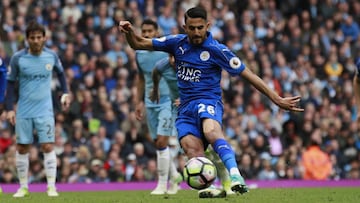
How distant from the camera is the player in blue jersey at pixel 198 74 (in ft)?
41.0

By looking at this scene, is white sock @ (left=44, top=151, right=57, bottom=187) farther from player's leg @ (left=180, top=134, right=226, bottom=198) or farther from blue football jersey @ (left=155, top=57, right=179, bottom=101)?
player's leg @ (left=180, top=134, right=226, bottom=198)

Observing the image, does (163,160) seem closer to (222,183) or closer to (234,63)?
(222,183)

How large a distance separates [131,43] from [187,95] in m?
0.98

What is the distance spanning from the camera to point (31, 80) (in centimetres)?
1545

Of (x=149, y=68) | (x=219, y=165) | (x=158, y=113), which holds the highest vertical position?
(x=149, y=68)

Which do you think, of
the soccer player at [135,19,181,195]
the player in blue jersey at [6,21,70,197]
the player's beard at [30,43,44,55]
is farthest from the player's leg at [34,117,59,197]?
the soccer player at [135,19,181,195]

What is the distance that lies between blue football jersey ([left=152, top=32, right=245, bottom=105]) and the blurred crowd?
765 centimetres

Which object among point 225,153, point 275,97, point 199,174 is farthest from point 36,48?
point 275,97

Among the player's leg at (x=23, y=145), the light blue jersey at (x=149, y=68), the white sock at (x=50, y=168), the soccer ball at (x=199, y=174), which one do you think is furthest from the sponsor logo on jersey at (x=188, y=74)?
the player's leg at (x=23, y=145)

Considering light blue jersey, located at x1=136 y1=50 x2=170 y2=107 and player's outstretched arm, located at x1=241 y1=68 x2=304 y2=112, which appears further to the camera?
light blue jersey, located at x1=136 y1=50 x2=170 y2=107

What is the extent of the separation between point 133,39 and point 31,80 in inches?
129

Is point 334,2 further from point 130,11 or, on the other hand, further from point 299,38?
point 130,11

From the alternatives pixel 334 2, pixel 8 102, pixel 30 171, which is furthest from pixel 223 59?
pixel 334 2

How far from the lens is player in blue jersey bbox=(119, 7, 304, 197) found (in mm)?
12484
